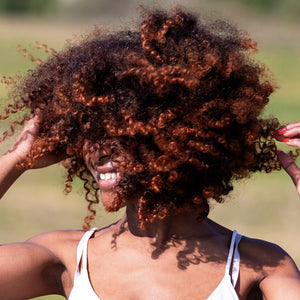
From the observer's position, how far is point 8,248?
2.95 meters

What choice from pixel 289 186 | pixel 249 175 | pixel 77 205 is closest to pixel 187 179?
pixel 249 175

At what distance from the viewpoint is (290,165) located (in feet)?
9.74

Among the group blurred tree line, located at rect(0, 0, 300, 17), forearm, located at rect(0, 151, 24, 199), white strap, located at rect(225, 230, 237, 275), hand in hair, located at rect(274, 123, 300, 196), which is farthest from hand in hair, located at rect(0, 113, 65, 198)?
blurred tree line, located at rect(0, 0, 300, 17)

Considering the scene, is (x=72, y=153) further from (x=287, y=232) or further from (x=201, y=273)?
(x=287, y=232)

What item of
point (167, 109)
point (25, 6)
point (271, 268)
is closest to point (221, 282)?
point (271, 268)

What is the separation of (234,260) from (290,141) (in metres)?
0.46

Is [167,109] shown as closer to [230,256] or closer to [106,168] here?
[106,168]

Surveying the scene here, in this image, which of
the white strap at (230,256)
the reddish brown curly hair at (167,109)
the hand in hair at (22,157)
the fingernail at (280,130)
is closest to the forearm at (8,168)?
the hand in hair at (22,157)

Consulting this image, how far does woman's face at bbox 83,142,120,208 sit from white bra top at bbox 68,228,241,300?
0.24m

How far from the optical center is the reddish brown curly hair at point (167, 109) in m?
2.74

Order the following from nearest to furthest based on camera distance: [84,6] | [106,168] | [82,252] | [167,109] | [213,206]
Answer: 1. [167,109]
2. [106,168]
3. [82,252]
4. [213,206]
5. [84,6]

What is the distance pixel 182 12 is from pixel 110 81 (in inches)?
13.7

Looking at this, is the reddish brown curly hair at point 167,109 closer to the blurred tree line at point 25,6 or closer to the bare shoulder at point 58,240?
the bare shoulder at point 58,240

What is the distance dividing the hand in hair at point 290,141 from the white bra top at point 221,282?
30cm
